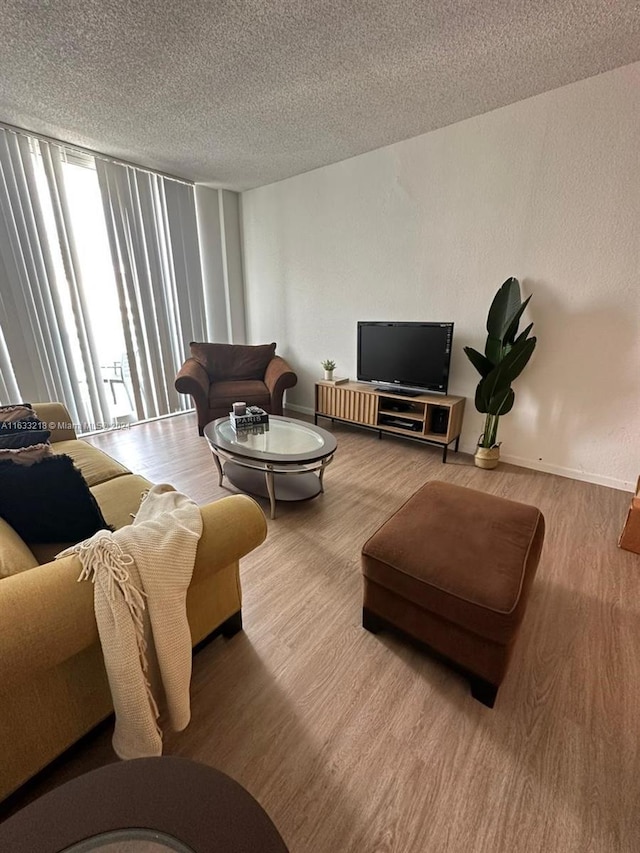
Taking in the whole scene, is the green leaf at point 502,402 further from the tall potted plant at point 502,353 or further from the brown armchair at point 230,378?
the brown armchair at point 230,378

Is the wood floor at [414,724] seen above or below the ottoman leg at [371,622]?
below

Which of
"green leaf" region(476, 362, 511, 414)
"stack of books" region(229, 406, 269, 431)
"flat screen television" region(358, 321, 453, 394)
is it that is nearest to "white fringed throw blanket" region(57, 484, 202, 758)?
"stack of books" region(229, 406, 269, 431)

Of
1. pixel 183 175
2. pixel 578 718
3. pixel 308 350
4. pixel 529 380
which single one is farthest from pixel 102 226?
pixel 578 718

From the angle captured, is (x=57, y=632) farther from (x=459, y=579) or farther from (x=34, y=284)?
(x=34, y=284)

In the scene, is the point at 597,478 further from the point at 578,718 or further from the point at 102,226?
the point at 102,226

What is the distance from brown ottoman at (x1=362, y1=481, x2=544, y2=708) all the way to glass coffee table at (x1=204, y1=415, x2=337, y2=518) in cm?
76

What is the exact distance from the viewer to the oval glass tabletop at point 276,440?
6.86 ft

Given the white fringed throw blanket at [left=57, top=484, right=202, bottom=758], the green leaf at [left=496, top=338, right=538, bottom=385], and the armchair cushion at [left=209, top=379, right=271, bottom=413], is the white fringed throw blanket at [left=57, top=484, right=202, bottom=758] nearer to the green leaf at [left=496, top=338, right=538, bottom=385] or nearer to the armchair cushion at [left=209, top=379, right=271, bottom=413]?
the green leaf at [left=496, top=338, right=538, bottom=385]

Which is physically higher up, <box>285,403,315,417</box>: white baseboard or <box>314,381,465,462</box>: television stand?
<box>314,381,465,462</box>: television stand

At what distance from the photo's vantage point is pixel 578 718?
1.14 metres

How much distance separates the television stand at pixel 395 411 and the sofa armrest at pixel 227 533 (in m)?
2.19

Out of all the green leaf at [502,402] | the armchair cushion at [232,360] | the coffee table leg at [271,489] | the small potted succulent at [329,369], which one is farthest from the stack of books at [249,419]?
the green leaf at [502,402]

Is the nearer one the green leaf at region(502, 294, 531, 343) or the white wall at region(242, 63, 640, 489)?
the white wall at region(242, 63, 640, 489)

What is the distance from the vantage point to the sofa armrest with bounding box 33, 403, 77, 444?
2348 millimetres
